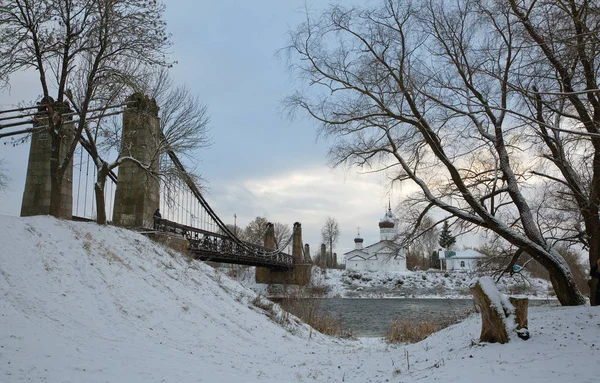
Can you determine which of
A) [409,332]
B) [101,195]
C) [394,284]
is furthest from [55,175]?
[394,284]

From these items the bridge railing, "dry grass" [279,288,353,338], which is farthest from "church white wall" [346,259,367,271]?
"dry grass" [279,288,353,338]

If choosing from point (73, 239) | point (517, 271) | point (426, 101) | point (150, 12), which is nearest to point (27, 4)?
point (150, 12)

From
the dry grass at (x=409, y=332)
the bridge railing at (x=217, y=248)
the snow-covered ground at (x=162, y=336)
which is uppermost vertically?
the bridge railing at (x=217, y=248)

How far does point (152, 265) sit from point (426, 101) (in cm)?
814

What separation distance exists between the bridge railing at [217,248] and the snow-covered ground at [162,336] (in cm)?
560

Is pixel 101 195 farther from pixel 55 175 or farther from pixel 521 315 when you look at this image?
pixel 521 315

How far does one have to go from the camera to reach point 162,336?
853 centimetres

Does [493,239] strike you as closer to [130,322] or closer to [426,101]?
[426,101]

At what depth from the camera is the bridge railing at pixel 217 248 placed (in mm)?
18975

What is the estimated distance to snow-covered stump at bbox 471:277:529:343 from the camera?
23.7ft

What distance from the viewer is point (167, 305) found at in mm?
10305

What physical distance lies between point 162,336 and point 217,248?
18.1 metres

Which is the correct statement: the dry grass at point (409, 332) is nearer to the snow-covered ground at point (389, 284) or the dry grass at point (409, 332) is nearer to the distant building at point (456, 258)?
the snow-covered ground at point (389, 284)

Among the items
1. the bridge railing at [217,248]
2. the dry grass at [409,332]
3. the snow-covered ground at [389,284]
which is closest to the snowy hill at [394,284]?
the snow-covered ground at [389,284]
